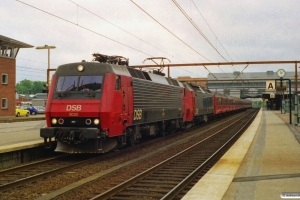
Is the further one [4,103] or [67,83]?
[4,103]

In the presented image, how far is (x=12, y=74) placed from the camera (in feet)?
156

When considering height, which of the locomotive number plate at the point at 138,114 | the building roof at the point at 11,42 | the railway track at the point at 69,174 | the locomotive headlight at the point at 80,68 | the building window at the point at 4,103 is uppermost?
the building roof at the point at 11,42

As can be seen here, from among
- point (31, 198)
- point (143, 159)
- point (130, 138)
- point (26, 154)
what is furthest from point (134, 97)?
point (31, 198)

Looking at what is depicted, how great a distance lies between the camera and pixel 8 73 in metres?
46.8

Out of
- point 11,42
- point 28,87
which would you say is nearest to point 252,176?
point 11,42

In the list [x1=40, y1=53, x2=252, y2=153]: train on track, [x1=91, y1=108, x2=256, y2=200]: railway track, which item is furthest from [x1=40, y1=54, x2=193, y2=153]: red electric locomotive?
[x1=91, y1=108, x2=256, y2=200]: railway track

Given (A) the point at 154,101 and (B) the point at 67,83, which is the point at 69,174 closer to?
(B) the point at 67,83

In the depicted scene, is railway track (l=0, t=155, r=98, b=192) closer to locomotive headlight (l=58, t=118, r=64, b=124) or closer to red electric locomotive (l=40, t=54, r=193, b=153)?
red electric locomotive (l=40, t=54, r=193, b=153)

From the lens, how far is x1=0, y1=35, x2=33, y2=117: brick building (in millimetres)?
45594

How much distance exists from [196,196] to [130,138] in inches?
328

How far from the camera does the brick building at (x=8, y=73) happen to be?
45594 mm

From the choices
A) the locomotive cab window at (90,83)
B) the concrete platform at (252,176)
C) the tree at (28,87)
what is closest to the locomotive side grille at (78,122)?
the locomotive cab window at (90,83)

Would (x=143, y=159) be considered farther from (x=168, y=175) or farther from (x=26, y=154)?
(x=26, y=154)

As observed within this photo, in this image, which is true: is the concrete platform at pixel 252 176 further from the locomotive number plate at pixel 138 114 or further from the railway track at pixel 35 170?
the railway track at pixel 35 170
